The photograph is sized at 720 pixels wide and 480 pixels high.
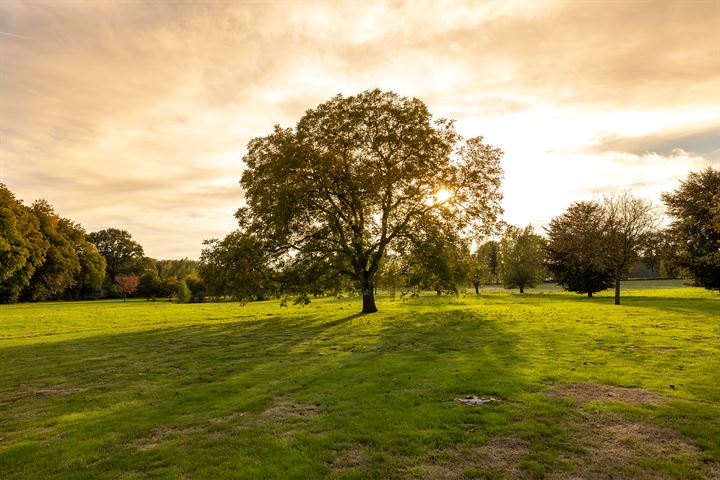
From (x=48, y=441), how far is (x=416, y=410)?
30.1 feet

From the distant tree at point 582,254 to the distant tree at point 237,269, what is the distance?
4422cm

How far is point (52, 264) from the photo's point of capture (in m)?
82.4

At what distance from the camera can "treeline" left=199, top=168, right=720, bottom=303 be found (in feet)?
123

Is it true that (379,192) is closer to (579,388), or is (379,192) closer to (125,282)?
(579,388)

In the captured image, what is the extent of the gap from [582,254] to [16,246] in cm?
8806

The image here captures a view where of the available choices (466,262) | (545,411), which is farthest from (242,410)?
(466,262)

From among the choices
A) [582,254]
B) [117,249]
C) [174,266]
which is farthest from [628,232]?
[174,266]

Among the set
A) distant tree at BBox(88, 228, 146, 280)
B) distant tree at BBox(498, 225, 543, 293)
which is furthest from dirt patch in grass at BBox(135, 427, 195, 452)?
distant tree at BBox(88, 228, 146, 280)

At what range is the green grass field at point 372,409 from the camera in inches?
325

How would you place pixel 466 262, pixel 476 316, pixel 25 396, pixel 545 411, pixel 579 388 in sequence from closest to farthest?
pixel 545 411, pixel 579 388, pixel 25 396, pixel 476 316, pixel 466 262

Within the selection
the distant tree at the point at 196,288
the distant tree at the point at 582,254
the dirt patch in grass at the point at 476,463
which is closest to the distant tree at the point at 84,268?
the distant tree at the point at 196,288

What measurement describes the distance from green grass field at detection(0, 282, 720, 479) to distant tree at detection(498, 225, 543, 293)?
197ft

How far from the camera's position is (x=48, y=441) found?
9.93 metres

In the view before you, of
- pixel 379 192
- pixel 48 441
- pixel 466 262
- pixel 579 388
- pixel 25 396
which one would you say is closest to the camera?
pixel 48 441
